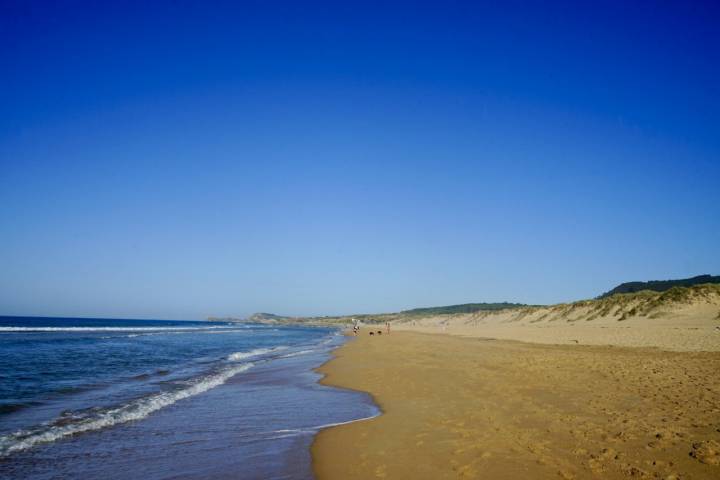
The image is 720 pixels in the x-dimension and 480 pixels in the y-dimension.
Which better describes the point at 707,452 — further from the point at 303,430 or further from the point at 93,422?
the point at 93,422

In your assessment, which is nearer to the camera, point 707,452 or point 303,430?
point 707,452

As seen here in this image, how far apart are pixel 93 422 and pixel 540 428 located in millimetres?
10108

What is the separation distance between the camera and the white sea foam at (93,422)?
867 cm

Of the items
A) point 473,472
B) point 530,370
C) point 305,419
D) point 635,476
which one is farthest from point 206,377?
point 635,476

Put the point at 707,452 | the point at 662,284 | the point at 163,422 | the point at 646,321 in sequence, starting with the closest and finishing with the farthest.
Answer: the point at 707,452, the point at 163,422, the point at 646,321, the point at 662,284

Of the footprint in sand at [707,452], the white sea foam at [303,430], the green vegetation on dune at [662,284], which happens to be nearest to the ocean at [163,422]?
the white sea foam at [303,430]

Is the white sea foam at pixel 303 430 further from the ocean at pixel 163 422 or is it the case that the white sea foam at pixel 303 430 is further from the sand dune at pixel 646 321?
the sand dune at pixel 646 321

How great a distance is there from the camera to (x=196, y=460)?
7473mm

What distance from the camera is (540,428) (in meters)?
Answer: 8.18

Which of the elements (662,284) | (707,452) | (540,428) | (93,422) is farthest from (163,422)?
(662,284)

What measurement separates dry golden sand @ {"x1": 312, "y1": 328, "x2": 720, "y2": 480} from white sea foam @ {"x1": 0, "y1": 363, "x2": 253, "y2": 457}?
557 centimetres

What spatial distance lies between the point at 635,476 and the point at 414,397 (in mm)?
7206

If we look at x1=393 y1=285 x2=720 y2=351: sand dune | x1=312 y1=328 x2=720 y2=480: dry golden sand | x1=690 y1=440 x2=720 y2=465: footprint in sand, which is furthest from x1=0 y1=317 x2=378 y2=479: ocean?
x1=393 y1=285 x2=720 y2=351: sand dune

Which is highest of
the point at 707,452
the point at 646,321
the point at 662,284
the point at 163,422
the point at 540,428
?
the point at 662,284
